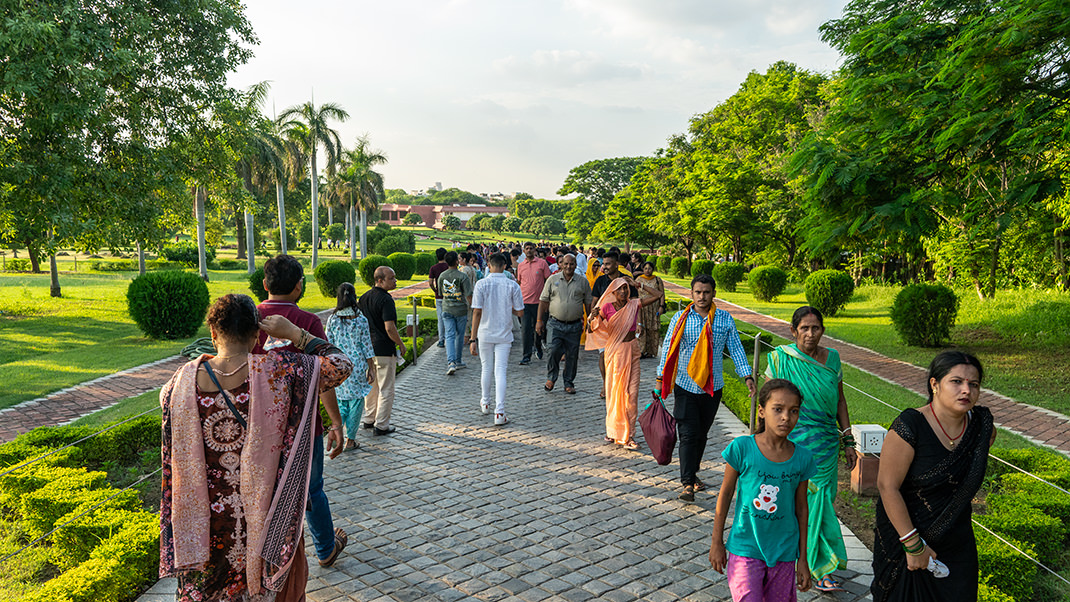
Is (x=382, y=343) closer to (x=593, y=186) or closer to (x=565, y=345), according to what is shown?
(x=565, y=345)

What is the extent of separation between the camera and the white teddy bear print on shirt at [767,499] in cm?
303

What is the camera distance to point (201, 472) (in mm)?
2555

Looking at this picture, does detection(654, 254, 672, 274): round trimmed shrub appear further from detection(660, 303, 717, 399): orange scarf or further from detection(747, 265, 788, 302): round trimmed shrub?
detection(660, 303, 717, 399): orange scarf

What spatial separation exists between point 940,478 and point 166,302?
1462 cm

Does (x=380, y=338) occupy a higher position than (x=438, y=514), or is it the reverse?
Result: (x=380, y=338)

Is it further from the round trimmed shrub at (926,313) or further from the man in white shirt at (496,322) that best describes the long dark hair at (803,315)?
the round trimmed shrub at (926,313)

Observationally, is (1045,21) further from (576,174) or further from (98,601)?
(576,174)

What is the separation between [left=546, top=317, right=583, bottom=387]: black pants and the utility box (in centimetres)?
400

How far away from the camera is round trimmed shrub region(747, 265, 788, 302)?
2323cm

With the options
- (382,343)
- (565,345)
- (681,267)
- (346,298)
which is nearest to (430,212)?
(681,267)

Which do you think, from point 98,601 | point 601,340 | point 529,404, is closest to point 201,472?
point 98,601

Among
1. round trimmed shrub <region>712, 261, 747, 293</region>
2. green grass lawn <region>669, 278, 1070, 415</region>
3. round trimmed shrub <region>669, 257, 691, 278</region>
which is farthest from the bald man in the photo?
round trimmed shrub <region>669, 257, 691, 278</region>

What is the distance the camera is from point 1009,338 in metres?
13.2

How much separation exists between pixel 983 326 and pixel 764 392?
14608 millimetres
